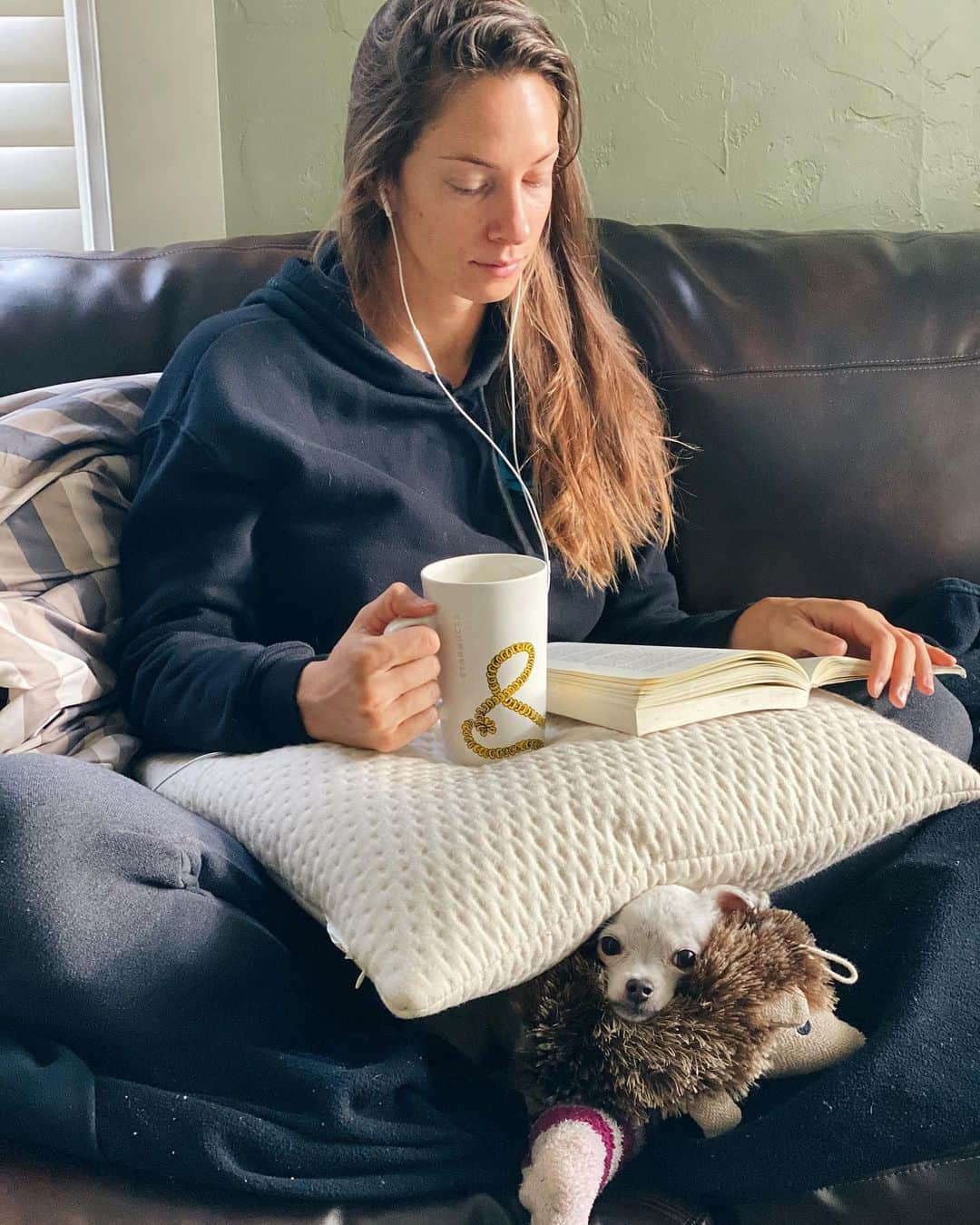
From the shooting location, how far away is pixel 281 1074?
70cm

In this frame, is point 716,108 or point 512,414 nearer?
point 512,414

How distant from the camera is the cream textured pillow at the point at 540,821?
697 mm

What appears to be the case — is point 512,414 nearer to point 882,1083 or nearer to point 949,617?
point 949,617

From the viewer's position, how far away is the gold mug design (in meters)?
0.78

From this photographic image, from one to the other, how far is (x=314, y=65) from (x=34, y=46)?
32 centimetres

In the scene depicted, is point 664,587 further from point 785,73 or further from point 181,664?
point 785,73

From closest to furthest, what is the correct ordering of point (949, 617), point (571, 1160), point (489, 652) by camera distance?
point (571, 1160) < point (489, 652) < point (949, 617)

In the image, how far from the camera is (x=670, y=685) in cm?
83

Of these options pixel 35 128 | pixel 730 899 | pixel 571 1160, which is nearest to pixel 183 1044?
pixel 571 1160

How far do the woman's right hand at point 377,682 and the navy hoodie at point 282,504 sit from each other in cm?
6

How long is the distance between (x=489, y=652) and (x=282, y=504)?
1.08 ft

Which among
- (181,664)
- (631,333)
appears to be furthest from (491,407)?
(181,664)

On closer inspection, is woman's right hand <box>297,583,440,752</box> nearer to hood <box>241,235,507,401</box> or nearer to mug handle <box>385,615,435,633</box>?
mug handle <box>385,615,435,633</box>

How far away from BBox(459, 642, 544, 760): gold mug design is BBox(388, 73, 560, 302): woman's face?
15.5 inches
